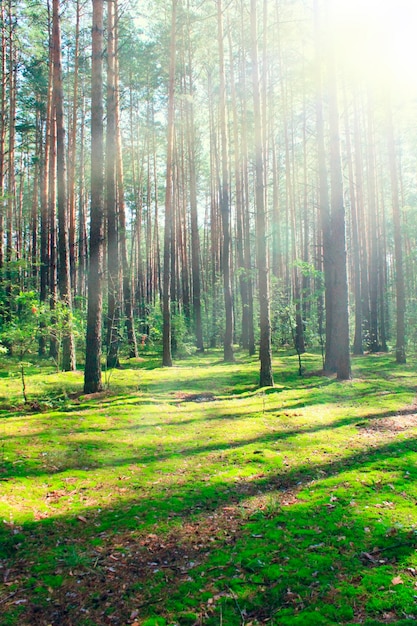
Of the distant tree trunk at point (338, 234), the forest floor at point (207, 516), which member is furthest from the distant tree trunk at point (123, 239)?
the forest floor at point (207, 516)

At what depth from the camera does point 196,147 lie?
25938mm

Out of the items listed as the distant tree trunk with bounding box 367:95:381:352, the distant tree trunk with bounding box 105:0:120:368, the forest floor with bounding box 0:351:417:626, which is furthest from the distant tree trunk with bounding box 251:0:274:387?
the distant tree trunk with bounding box 367:95:381:352

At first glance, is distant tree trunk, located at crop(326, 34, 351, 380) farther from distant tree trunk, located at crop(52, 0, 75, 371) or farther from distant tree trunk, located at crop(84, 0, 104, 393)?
distant tree trunk, located at crop(52, 0, 75, 371)

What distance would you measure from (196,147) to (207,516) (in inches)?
992

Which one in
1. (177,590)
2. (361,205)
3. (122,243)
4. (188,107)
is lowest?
(177,590)

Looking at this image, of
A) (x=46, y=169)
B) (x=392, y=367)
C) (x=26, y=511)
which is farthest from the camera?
(x=46, y=169)

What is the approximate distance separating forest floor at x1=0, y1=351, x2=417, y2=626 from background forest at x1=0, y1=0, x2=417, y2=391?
9.92 feet

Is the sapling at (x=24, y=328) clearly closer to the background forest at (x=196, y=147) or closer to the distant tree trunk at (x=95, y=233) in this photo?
the background forest at (x=196, y=147)

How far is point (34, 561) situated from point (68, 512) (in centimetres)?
81

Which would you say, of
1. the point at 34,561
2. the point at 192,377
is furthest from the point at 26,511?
the point at 192,377

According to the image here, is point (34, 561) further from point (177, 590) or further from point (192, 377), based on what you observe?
point (192, 377)

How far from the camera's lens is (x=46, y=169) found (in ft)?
60.8

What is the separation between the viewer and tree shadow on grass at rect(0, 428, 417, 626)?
2.93 m

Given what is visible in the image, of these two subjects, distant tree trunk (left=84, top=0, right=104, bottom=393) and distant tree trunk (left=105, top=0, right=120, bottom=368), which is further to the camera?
distant tree trunk (left=105, top=0, right=120, bottom=368)
